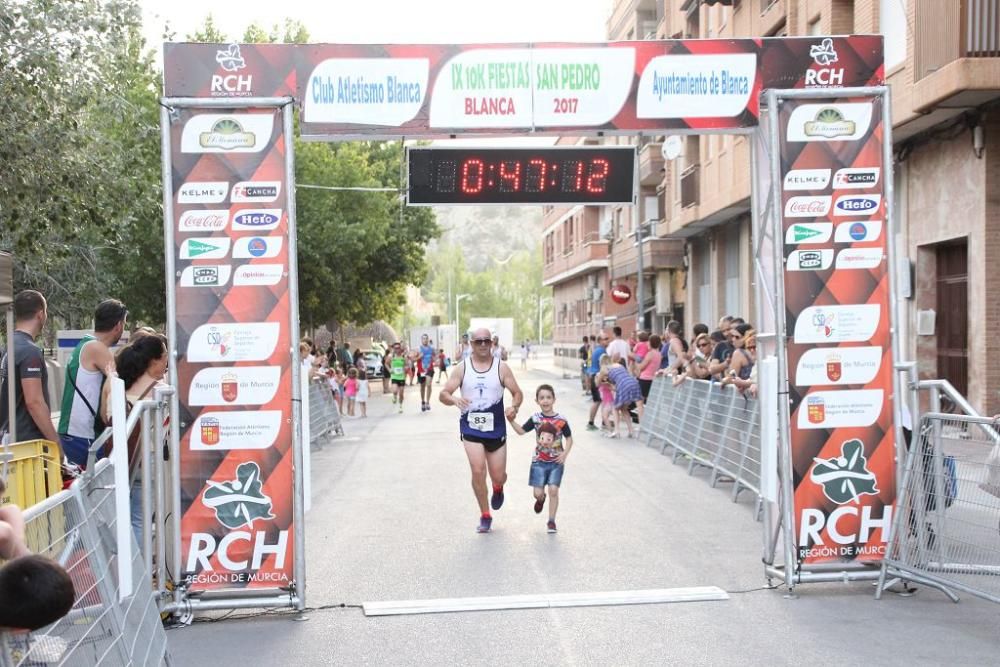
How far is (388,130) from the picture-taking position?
7844 millimetres

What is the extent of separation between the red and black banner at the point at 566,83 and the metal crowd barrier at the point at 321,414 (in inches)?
413

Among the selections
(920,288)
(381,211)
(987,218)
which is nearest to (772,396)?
(987,218)

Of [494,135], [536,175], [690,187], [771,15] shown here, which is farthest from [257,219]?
[690,187]

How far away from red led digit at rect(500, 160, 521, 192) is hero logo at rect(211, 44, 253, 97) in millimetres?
2242

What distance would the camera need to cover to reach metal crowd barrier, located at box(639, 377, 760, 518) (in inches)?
469

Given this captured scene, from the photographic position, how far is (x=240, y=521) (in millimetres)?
7402

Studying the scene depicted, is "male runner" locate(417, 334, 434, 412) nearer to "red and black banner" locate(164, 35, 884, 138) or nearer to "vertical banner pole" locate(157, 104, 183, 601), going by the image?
"red and black banner" locate(164, 35, 884, 138)

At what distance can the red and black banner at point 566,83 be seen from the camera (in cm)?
778

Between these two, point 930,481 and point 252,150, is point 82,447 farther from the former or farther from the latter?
point 930,481

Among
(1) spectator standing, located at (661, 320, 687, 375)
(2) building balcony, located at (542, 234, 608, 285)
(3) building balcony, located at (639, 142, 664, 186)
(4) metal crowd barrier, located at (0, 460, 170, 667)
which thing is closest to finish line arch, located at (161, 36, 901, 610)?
(4) metal crowd barrier, located at (0, 460, 170, 667)

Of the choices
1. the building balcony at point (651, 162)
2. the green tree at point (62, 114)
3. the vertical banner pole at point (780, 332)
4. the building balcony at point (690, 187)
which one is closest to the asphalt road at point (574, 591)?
the vertical banner pole at point (780, 332)

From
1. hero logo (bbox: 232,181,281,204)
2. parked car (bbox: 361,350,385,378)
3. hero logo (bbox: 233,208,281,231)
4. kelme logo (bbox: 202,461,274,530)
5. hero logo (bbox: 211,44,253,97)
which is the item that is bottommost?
parked car (bbox: 361,350,385,378)

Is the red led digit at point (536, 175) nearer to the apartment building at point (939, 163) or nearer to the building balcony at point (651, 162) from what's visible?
the apartment building at point (939, 163)

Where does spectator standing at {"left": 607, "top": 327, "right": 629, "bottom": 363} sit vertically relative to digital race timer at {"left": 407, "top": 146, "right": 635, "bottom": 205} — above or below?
below
